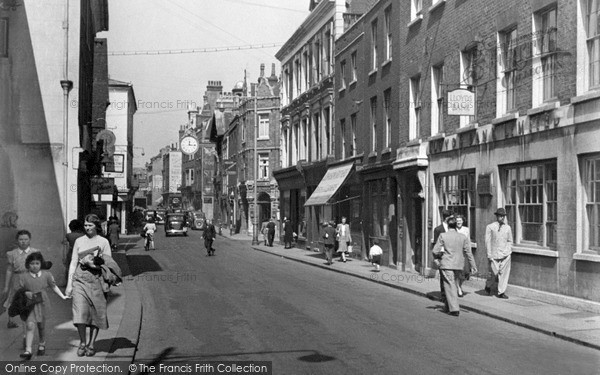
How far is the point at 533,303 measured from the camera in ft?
48.4

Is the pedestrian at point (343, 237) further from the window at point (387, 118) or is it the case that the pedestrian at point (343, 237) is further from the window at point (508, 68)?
the window at point (508, 68)

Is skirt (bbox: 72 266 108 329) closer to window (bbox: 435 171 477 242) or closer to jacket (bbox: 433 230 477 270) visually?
jacket (bbox: 433 230 477 270)

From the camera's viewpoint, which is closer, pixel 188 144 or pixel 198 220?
pixel 188 144

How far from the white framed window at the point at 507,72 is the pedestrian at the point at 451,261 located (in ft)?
13.5

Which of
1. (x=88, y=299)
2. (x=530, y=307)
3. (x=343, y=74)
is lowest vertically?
(x=530, y=307)

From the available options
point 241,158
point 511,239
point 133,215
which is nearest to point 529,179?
point 511,239

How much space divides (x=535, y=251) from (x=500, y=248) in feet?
2.77

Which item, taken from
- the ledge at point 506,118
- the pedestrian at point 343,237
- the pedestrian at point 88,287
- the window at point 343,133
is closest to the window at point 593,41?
the ledge at point 506,118

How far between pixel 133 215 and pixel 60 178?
5886cm

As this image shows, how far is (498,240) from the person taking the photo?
15.8 m

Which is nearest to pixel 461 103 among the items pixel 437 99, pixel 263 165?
pixel 437 99

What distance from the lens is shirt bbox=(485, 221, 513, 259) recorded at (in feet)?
51.8

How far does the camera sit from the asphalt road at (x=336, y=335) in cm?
884

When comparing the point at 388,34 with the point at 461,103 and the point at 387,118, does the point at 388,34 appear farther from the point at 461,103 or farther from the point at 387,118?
the point at 461,103
